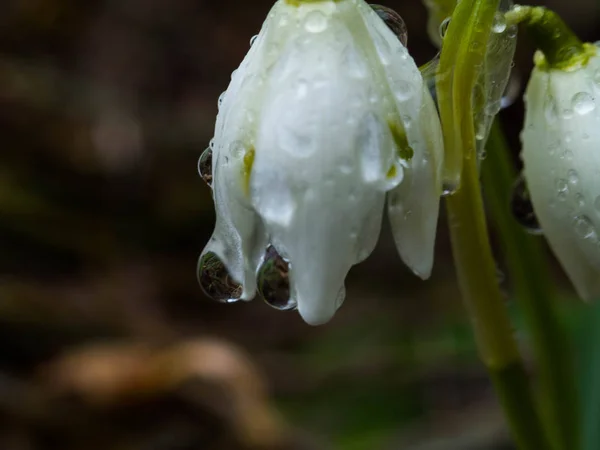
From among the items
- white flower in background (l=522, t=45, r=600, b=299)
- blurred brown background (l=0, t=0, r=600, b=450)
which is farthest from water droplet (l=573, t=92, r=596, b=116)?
blurred brown background (l=0, t=0, r=600, b=450)

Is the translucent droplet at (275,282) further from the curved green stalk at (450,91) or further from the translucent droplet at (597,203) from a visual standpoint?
the translucent droplet at (597,203)

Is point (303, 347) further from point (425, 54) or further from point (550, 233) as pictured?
point (550, 233)

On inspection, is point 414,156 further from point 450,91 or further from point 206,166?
point 206,166

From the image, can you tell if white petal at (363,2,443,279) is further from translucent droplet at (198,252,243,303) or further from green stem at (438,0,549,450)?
translucent droplet at (198,252,243,303)

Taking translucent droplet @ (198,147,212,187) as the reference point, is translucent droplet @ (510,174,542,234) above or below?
below

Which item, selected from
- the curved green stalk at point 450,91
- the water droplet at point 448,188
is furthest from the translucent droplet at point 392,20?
the water droplet at point 448,188

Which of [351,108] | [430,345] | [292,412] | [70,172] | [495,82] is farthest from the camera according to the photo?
[70,172]

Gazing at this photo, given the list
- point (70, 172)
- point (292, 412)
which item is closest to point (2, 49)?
point (70, 172)
